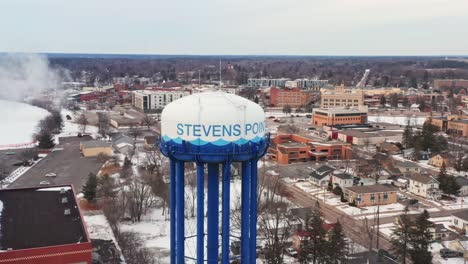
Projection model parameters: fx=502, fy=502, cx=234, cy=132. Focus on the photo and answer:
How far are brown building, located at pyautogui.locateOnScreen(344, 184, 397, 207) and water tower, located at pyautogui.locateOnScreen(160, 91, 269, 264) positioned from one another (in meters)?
20.6

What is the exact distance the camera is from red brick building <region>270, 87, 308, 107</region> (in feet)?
291

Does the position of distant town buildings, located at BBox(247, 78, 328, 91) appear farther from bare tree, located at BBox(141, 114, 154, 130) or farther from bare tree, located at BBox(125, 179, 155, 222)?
bare tree, located at BBox(125, 179, 155, 222)

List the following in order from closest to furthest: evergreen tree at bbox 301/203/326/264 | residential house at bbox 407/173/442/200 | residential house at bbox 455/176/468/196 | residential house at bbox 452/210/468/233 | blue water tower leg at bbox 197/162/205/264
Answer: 1. blue water tower leg at bbox 197/162/205/264
2. evergreen tree at bbox 301/203/326/264
3. residential house at bbox 452/210/468/233
4. residential house at bbox 407/173/442/200
5. residential house at bbox 455/176/468/196

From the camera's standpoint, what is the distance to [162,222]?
28.0 meters

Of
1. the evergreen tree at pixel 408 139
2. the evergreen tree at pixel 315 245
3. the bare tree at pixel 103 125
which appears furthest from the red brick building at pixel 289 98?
the evergreen tree at pixel 315 245

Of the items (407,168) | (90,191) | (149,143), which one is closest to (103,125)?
(149,143)

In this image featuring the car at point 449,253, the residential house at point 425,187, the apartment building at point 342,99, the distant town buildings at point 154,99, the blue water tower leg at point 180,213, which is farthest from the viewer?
the distant town buildings at point 154,99

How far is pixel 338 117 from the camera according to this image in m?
63.5

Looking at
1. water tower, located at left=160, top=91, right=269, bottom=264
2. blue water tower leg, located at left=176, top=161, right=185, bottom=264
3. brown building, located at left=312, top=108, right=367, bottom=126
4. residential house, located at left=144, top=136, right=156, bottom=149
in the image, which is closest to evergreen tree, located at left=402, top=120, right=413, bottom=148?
brown building, located at left=312, top=108, right=367, bottom=126

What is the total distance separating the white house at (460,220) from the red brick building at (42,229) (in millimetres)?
19482

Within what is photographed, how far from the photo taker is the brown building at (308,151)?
45.3 metres

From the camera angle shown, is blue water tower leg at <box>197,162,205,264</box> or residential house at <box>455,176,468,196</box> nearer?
blue water tower leg at <box>197,162,205,264</box>

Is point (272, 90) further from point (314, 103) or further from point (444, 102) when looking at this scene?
point (444, 102)

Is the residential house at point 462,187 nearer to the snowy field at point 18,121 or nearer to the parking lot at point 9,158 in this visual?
the parking lot at point 9,158
